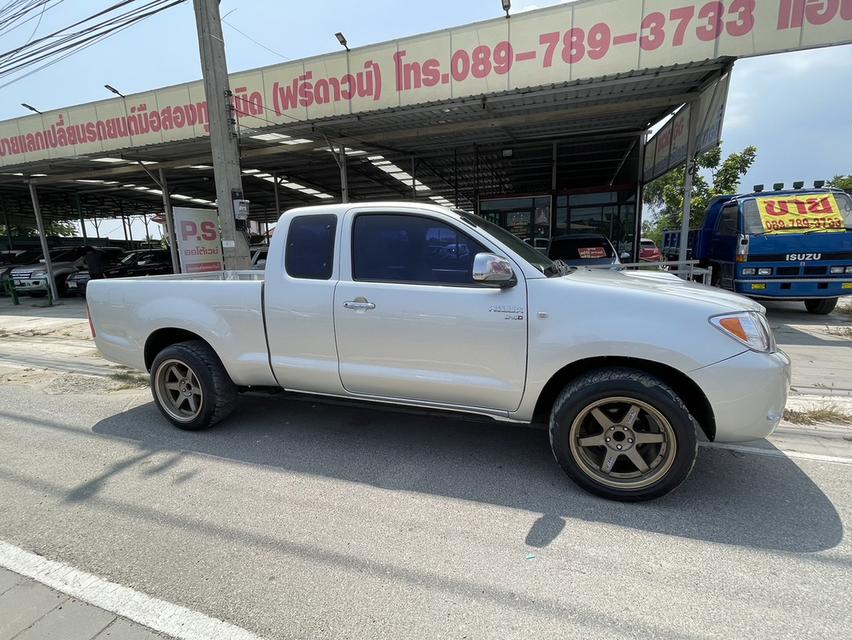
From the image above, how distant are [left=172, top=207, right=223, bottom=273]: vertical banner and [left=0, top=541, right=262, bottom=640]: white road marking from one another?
6927 mm

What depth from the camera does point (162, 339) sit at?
4273mm

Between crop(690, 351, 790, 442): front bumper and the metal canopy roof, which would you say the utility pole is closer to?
the metal canopy roof

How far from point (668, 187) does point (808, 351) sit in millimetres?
23419

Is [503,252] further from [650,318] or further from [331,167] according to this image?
[331,167]

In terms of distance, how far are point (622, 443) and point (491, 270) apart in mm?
1372

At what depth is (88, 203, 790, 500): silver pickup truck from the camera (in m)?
2.62

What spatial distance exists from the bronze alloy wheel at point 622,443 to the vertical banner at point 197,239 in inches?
307

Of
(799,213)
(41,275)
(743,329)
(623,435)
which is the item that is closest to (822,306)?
(799,213)

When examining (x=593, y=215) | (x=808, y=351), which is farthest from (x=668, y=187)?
(x=808, y=351)

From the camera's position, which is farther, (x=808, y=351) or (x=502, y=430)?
(x=808, y=351)

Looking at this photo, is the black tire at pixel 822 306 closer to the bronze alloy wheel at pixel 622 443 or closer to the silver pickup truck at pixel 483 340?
the silver pickup truck at pixel 483 340

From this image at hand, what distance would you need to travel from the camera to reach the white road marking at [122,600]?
77.0 inches

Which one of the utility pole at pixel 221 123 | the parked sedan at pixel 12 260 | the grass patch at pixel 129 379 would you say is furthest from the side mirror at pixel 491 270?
the parked sedan at pixel 12 260

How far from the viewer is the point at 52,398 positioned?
523cm
